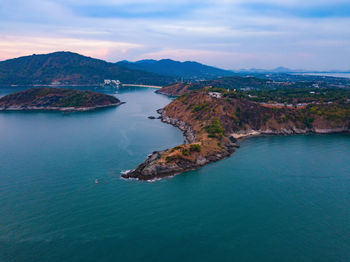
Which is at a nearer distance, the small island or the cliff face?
the cliff face

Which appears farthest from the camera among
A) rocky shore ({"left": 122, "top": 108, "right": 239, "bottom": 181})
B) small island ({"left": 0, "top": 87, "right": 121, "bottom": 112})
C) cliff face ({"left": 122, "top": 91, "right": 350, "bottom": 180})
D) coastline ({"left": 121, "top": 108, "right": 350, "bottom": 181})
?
small island ({"left": 0, "top": 87, "right": 121, "bottom": 112})

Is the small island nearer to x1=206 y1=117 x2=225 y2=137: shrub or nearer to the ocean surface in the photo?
the ocean surface

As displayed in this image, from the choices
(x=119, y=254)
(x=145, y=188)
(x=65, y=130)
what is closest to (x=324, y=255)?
(x=119, y=254)

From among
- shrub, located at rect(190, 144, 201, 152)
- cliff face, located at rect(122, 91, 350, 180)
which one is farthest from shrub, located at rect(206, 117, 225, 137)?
shrub, located at rect(190, 144, 201, 152)

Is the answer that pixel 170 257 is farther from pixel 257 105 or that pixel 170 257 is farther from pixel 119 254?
pixel 257 105

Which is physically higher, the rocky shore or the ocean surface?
the rocky shore

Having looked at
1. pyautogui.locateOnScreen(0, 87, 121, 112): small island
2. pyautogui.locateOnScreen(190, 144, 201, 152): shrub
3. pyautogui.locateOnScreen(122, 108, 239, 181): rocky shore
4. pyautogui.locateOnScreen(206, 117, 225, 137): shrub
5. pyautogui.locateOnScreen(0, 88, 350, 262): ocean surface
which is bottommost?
pyautogui.locateOnScreen(0, 88, 350, 262): ocean surface

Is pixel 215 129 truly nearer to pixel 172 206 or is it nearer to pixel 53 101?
pixel 172 206

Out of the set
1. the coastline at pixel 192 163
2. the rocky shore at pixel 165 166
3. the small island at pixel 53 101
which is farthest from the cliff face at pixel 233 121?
the small island at pixel 53 101

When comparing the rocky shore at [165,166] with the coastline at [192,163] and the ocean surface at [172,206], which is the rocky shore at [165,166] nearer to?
the coastline at [192,163]
